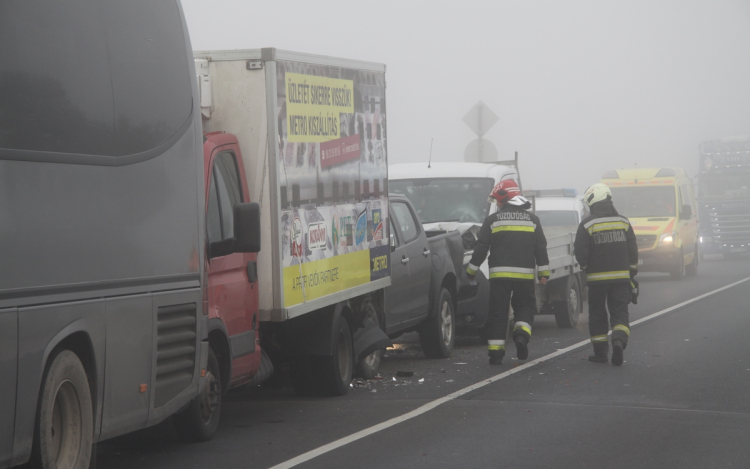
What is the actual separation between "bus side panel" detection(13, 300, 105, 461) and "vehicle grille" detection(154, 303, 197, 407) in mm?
906

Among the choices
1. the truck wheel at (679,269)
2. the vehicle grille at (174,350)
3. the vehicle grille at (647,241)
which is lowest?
the truck wheel at (679,269)

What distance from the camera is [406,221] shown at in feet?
39.2

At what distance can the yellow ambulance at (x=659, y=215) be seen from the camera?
26.0 metres

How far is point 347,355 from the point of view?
376 inches

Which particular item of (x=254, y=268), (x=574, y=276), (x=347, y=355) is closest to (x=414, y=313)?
(x=347, y=355)

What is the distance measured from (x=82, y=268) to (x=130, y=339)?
67 cm

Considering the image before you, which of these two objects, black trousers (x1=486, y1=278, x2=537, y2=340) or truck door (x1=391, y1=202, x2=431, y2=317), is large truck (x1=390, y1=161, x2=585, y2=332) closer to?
truck door (x1=391, y1=202, x2=431, y2=317)

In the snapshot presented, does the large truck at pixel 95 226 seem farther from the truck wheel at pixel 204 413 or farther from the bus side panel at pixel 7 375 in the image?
the truck wheel at pixel 204 413

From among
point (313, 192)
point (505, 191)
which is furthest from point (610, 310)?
point (313, 192)

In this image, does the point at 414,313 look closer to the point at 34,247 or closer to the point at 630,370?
the point at 630,370

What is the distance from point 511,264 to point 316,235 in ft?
10.7

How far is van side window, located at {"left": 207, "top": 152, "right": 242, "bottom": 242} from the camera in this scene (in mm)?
7438

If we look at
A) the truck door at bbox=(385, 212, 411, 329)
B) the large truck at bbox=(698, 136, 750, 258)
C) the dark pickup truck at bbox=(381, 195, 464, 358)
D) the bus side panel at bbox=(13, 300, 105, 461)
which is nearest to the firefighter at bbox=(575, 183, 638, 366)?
the dark pickup truck at bbox=(381, 195, 464, 358)

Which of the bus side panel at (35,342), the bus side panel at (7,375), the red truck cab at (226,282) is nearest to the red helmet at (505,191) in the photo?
the red truck cab at (226,282)
